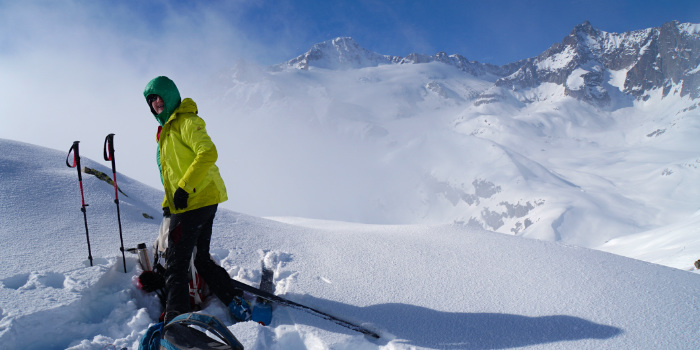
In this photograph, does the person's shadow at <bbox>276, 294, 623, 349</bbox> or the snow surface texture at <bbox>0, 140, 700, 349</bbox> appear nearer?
the snow surface texture at <bbox>0, 140, 700, 349</bbox>

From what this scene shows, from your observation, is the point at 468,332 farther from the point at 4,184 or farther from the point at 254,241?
the point at 4,184

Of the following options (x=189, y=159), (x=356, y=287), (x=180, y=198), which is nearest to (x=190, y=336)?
(x=180, y=198)

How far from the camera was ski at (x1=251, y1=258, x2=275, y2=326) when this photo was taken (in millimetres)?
3691

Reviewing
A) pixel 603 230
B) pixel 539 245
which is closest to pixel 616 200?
pixel 603 230

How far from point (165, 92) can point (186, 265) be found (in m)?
1.83

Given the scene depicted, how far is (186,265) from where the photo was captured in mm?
3576

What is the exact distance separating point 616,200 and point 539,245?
179279 mm

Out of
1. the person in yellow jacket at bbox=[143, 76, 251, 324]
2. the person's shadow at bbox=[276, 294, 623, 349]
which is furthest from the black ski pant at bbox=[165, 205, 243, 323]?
the person's shadow at bbox=[276, 294, 623, 349]

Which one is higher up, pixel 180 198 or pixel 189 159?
pixel 189 159

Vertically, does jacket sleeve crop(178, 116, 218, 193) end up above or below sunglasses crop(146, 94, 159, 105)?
below

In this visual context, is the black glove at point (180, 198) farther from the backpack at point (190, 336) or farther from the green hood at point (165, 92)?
the backpack at point (190, 336)

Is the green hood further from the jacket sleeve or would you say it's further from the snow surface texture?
the snow surface texture

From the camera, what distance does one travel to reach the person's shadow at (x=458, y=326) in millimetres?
3586

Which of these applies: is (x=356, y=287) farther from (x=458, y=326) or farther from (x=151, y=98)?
(x=151, y=98)
